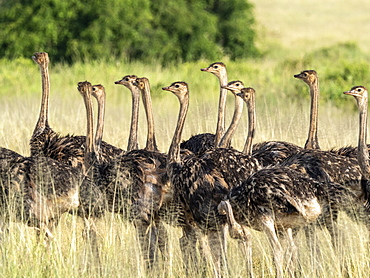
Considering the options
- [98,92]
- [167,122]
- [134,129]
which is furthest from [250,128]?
[167,122]

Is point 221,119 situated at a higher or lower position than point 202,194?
higher

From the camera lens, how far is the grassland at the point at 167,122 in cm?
509

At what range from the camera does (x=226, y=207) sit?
4.82 metres

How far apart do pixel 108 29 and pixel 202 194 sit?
1346cm

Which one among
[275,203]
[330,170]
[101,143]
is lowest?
[275,203]

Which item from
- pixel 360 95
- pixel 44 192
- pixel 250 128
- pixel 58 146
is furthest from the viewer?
pixel 58 146

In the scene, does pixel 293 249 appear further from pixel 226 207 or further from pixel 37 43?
pixel 37 43

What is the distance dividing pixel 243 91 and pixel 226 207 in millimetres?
2042

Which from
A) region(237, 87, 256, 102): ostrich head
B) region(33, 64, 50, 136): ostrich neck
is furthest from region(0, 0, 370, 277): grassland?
region(237, 87, 256, 102): ostrich head

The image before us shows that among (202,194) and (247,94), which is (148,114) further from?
(202,194)

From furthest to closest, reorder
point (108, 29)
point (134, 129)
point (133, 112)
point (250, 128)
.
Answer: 1. point (108, 29)
2. point (133, 112)
3. point (134, 129)
4. point (250, 128)

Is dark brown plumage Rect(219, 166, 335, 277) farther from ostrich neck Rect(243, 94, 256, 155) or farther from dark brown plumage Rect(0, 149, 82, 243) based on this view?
ostrich neck Rect(243, 94, 256, 155)

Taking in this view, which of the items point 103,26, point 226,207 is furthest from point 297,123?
point 103,26

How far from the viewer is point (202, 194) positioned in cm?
529
